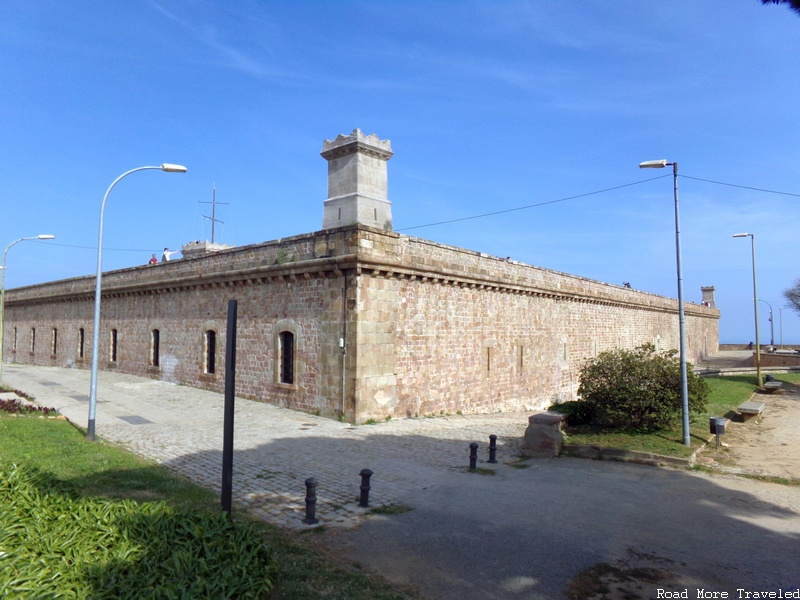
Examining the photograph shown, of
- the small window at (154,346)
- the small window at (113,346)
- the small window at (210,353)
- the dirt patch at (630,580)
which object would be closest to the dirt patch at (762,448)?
the dirt patch at (630,580)

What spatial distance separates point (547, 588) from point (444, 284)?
12.1 m

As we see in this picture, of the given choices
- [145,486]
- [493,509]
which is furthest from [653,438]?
[145,486]

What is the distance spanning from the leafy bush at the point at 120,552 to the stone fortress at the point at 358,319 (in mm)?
8728

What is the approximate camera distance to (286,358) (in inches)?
615

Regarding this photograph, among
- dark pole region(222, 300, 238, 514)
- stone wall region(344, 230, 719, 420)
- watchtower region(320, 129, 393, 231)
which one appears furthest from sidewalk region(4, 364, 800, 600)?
watchtower region(320, 129, 393, 231)

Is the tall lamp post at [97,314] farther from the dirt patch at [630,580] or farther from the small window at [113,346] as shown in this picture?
the small window at [113,346]

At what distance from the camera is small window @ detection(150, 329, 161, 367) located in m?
21.5

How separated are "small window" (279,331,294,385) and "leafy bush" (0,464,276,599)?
406 inches

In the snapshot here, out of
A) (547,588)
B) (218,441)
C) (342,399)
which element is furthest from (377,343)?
(547,588)

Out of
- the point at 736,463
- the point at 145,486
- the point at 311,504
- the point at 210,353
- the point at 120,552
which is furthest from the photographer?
the point at 210,353

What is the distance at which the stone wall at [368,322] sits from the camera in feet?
45.1

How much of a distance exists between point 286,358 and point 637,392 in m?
9.76

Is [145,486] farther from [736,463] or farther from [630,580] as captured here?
[736,463]

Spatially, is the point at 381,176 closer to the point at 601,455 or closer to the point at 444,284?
the point at 444,284
